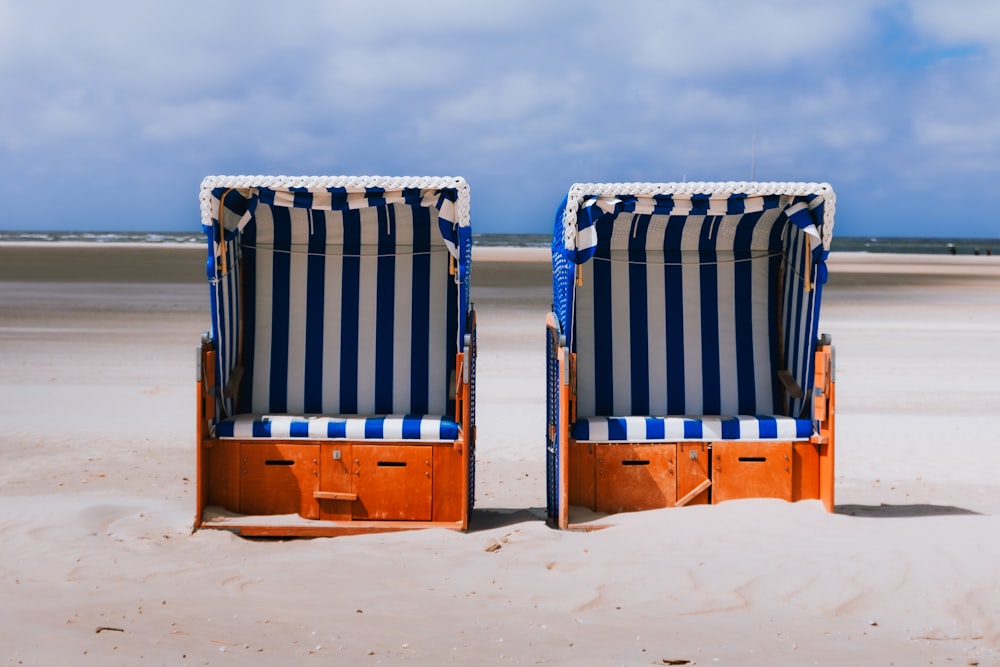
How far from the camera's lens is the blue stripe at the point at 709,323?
706 cm

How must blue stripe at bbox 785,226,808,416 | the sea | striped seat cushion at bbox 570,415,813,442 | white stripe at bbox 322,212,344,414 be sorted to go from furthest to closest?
the sea < white stripe at bbox 322,212,344,414 < blue stripe at bbox 785,226,808,416 < striped seat cushion at bbox 570,415,813,442

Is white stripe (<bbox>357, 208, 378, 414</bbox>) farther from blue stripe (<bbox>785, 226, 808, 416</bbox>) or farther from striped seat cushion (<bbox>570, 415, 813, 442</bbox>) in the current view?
blue stripe (<bbox>785, 226, 808, 416</bbox>)

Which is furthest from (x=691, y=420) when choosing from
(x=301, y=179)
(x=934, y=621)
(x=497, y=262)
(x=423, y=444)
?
(x=497, y=262)

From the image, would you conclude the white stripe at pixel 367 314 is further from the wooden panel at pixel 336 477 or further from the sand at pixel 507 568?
the sand at pixel 507 568

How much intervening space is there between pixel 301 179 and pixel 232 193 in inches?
23.7

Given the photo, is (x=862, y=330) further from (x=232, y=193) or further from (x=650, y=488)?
(x=232, y=193)

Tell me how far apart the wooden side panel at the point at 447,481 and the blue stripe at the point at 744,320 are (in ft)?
7.05

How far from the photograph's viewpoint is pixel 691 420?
6387 mm

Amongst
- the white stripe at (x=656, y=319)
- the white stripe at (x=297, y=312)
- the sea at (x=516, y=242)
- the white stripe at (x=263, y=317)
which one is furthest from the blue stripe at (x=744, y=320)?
the sea at (x=516, y=242)

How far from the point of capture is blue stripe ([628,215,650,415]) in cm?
704

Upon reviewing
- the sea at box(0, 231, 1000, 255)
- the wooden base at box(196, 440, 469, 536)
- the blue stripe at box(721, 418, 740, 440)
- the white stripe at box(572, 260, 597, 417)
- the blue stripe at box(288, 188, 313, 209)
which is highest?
the sea at box(0, 231, 1000, 255)

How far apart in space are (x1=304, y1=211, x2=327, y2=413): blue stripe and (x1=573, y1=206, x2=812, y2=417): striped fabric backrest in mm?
1771

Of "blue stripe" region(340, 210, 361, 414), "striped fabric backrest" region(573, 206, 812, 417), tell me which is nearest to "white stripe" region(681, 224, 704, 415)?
"striped fabric backrest" region(573, 206, 812, 417)

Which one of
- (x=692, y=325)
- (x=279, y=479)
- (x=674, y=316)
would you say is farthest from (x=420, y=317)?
(x=692, y=325)
